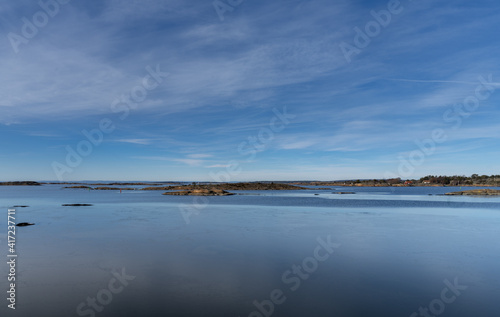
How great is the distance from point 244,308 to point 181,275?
4.06 meters

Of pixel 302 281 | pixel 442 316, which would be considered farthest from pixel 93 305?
→ pixel 442 316

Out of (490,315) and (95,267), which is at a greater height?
(95,267)

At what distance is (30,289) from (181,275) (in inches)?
200

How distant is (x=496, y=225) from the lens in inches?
1093

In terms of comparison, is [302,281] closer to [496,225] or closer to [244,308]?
[244,308]

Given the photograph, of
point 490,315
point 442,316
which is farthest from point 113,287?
point 490,315

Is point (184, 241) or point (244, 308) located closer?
point (244, 308)

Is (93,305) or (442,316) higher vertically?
(93,305)

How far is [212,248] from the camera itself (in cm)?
1769

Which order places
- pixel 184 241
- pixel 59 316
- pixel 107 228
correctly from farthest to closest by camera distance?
pixel 107 228, pixel 184 241, pixel 59 316

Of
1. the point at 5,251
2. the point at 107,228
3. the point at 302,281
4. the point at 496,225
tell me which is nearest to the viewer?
the point at 302,281

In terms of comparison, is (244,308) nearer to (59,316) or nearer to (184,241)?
(59,316)

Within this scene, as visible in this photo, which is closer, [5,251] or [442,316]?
[442,316]

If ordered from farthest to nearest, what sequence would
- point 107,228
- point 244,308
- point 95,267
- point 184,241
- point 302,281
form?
point 107,228, point 184,241, point 95,267, point 302,281, point 244,308
